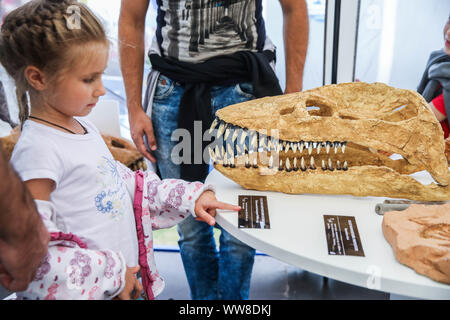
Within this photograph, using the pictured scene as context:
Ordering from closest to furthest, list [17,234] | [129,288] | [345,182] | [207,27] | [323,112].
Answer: [17,234]
[129,288]
[345,182]
[323,112]
[207,27]

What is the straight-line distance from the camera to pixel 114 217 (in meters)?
1.01

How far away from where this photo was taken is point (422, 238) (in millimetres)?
937

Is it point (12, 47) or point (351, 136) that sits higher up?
point (12, 47)

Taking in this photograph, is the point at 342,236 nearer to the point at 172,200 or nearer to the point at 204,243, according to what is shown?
the point at 172,200

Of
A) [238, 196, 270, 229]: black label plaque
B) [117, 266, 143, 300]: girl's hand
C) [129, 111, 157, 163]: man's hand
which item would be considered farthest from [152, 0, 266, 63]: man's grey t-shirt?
[117, 266, 143, 300]: girl's hand

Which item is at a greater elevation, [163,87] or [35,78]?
[35,78]

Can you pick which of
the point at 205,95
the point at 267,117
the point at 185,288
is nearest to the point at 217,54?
the point at 205,95

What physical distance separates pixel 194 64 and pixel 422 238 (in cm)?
102

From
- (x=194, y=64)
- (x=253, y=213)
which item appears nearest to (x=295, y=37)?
(x=194, y=64)

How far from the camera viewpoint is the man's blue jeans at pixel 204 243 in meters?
1.61

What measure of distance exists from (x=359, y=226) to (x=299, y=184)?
240 millimetres

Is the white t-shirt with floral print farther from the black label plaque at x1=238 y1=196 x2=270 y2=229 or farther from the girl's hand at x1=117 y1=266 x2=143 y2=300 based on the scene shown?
the black label plaque at x1=238 y1=196 x2=270 y2=229

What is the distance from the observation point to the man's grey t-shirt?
1500mm

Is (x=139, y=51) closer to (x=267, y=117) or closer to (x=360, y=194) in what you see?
(x=267, y=117)
